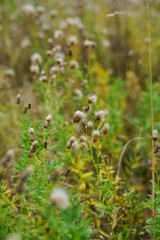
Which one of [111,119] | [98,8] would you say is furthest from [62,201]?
[98,8]

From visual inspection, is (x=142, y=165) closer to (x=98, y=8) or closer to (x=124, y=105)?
(x=124, y=105)

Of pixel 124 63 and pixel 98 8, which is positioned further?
pixel 98 8

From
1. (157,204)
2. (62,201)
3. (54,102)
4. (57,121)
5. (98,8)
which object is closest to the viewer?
(62,201)

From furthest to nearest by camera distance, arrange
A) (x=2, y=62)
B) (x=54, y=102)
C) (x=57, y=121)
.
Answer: (x=2, y=62) → (x=54, y=102) → (x=57, y=121)

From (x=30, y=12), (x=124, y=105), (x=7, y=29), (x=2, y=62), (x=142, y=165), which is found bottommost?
(x=142, y=165)

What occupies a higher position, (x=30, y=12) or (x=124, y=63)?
(x=30, y=12)

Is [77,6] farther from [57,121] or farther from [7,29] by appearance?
[57,121]

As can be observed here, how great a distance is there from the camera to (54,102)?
1.84 meters

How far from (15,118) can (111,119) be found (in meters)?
0.93

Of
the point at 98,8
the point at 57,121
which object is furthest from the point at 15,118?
the point at 98,8

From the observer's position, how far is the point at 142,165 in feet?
6.18

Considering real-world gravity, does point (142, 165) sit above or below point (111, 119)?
below

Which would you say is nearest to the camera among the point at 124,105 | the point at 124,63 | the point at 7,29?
the point at 124,105

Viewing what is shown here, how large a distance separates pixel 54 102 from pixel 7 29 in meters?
2.68
